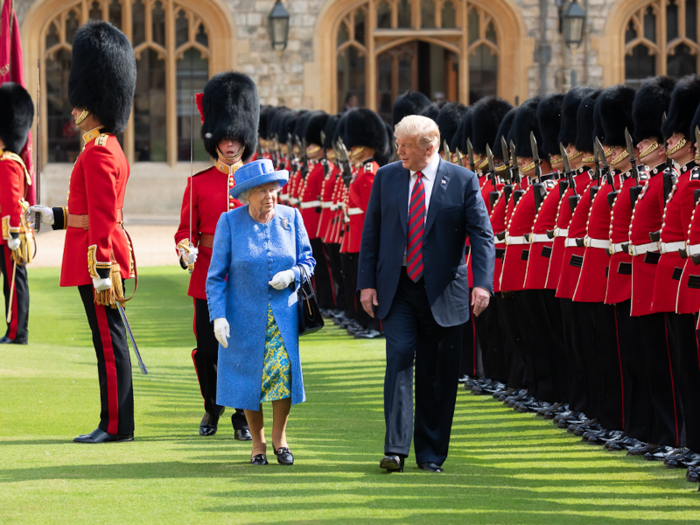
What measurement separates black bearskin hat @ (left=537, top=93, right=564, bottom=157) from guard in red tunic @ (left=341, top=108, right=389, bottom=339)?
9.01 ft

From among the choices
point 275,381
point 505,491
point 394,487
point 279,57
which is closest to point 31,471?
point 275,381

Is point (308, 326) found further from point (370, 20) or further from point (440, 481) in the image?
point (370, 20)

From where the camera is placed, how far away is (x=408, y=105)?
11008mm

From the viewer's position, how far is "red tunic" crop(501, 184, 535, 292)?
6719 millimetres

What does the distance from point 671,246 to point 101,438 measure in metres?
2.60

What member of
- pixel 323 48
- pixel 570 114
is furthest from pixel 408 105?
pixel 323 48

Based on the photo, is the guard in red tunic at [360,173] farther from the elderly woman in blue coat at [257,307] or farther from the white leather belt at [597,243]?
the elderly woman in blue coat at [257,307]

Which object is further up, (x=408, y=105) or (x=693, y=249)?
(x=408, y=105)

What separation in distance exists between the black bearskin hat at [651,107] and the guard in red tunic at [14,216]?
15.3 feet

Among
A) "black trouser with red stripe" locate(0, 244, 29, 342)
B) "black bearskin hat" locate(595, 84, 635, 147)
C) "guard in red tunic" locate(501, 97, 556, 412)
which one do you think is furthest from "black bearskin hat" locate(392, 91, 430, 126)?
"black bearskin hat" locate(595, 84, 635, 147)

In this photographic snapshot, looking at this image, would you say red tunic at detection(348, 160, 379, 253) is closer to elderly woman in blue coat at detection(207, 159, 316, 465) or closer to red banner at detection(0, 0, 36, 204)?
red banner at detection(0, 0, 36, 204)

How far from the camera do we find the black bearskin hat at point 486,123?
26.6 feet

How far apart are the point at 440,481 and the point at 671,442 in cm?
119

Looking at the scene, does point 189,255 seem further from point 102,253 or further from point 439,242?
point 439,242
